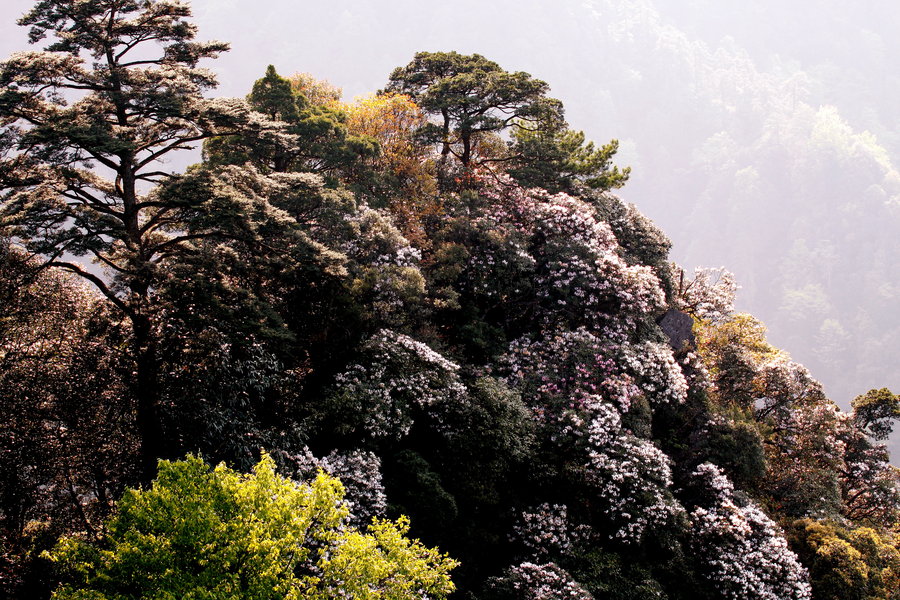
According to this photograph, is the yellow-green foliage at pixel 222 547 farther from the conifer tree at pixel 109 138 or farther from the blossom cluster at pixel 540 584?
the blossom cluster at pixel 540 584

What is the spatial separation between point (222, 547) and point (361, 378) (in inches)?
343

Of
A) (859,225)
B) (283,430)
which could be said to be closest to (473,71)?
(283,430)

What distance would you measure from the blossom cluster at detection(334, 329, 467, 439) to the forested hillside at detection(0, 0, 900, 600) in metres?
0.09

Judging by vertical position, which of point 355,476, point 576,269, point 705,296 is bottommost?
point 355,476

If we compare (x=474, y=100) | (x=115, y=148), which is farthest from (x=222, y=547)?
(x=474, y=100)

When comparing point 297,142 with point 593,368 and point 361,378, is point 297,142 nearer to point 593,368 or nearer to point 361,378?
point 361,378

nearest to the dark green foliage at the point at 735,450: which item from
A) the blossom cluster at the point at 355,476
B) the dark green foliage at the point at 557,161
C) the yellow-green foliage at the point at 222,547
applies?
the dark green foliage at the point at 557,161

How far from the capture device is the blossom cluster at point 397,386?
2009 cm

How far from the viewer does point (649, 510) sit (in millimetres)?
22250

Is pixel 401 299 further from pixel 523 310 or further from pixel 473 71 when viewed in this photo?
pixel 473 71

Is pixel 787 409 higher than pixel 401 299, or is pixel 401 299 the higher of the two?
pixel 787 409

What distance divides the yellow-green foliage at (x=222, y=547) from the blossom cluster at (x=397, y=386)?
6012mm

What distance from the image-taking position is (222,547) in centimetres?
1264

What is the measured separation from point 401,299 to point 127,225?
8.45 meters
